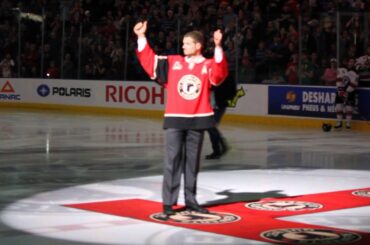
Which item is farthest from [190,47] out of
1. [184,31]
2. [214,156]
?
[184,31]

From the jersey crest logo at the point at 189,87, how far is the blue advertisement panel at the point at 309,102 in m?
12.2

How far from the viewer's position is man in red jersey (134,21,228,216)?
7.16 metres

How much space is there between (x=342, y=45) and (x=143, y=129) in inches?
199

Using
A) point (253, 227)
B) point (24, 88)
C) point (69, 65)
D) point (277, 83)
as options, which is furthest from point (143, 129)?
point (253, 227)

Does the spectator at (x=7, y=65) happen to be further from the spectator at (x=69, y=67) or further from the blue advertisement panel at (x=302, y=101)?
the blue advertisement panel at (x=302, y=101)

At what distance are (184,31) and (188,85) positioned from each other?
606 inches

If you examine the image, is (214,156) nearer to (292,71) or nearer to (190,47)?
(190,47)

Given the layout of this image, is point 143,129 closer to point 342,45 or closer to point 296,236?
point 342,45

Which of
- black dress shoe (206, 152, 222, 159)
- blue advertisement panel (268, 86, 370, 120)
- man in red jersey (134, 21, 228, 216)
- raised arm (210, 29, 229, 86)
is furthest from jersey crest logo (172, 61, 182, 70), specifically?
blue advertisement panel (268, 86, 370, 120)

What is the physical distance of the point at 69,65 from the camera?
25359 mm

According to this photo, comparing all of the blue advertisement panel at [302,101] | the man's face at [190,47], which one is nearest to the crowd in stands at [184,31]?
the blue advertisement panel at [302,101]

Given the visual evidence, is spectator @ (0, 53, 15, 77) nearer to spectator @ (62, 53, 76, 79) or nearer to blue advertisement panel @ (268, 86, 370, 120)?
spectator @ (62, 53, 76, 79)

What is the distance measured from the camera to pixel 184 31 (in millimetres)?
22406

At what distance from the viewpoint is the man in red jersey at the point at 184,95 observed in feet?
23.5
